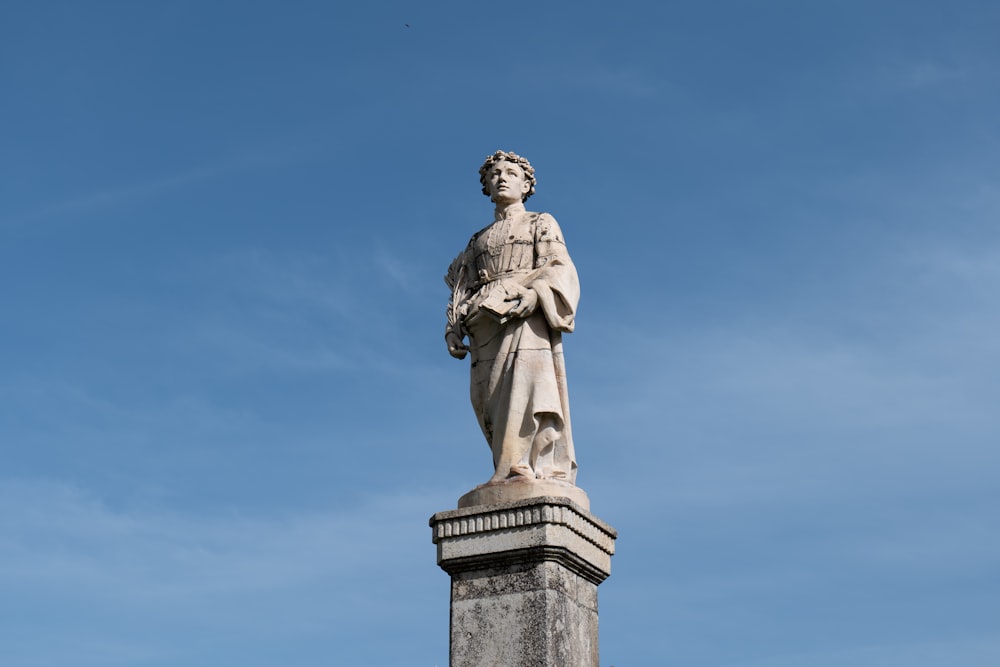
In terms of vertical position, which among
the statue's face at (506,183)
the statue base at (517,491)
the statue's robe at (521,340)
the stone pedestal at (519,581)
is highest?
the statue's face at (506,183)

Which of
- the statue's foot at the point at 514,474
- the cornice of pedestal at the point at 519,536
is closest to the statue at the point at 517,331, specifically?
the statue's foot at the point at 514,474

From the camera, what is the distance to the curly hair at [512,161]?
1322 centimetres

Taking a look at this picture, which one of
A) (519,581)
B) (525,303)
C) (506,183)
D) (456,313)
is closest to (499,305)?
(525,303)

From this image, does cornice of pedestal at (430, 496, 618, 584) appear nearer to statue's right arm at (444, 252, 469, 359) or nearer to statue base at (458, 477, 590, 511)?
statue base at (458, 477, 590, 511)

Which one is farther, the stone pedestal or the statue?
the statue

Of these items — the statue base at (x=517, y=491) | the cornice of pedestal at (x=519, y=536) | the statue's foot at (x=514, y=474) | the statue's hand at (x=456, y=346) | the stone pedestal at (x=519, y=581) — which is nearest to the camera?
the stone pedestal at (x=519, y=581)

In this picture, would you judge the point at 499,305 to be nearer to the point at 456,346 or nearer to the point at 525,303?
the point at 525,303

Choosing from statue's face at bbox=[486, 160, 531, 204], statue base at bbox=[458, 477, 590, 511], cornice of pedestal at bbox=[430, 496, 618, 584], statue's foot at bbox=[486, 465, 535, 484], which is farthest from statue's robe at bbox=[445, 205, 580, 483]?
cornice of pedestal at bbox=[430, 496, 618, 584]

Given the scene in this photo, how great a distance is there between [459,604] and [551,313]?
265 cm

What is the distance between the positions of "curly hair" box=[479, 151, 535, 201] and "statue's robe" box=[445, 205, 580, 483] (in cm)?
45

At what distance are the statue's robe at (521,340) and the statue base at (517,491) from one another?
0.12 meters

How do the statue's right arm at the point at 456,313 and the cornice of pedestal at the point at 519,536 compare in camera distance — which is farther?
the statue's right arm at the point at 456,313

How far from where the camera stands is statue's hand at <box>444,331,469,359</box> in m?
12.7

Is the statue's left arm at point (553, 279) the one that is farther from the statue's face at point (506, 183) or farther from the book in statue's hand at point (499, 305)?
the statue's face at point (506, 183)
